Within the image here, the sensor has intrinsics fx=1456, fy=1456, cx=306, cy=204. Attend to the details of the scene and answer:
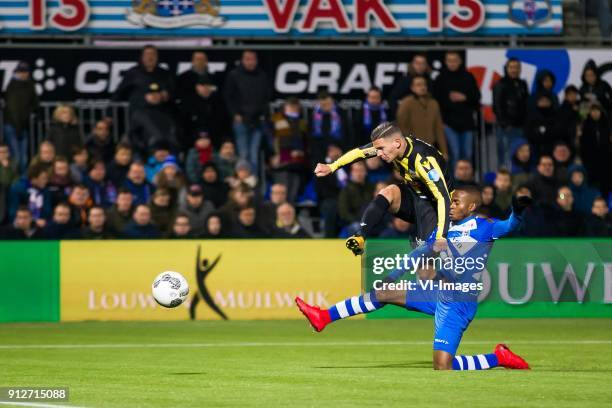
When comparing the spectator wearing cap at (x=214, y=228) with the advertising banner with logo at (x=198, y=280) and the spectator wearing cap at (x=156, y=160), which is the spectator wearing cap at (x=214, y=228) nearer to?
the advertising banner with logo at (x=198, y=280)

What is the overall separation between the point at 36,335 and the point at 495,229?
8428mm

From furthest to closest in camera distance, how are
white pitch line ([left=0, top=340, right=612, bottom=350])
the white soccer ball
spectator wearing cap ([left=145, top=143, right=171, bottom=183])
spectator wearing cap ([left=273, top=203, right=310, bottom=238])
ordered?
spectator wearing cap ([left=145, top=143, right=171, bottom=183]), spectator wearing cap ([left=273, top=203, right=310, bottom=238]), white pitch line ([left=0, top=340, right=612, bottom=350]), the white soccer ball

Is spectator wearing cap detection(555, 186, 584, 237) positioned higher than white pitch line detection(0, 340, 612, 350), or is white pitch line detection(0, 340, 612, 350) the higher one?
spectator wearing cap detection(555, 186, 584, 237)

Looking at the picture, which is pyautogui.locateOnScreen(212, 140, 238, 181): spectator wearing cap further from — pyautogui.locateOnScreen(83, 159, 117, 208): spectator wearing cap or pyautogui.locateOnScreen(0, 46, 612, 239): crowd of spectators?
pyautogui.locateOnScreen(83, 159, 117, 208): spectator wearing cap

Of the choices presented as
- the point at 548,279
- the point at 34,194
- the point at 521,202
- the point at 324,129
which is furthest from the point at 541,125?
the point at 521,202

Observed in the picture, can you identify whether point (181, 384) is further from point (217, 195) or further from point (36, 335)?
point (217, 195)

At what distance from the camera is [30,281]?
74.7ft

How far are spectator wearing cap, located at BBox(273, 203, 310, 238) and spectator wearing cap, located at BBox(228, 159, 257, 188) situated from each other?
99 cm

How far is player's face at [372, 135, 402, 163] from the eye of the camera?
48.4ft

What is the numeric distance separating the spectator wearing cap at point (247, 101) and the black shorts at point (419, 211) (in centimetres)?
988

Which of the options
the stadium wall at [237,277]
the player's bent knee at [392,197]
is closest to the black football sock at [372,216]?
the player's bent knee at [392,197]

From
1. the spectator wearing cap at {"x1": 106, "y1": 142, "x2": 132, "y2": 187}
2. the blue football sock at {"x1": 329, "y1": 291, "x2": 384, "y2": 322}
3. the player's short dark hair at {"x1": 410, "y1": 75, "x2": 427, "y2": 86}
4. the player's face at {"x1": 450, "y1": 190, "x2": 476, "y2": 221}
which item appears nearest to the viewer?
the player's face at {"x1": 450, "y1": 190, "x2": 476, "y2": 221}

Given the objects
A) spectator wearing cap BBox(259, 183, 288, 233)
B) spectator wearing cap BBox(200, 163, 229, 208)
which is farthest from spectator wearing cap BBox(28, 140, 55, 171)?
spectator wearing cap BBox(259, 183, 288, 233)

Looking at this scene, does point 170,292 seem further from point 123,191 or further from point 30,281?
point 123,191
